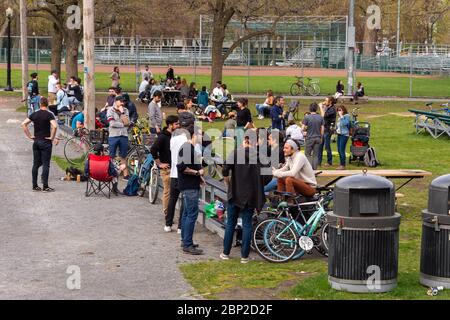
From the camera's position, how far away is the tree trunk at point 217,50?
41.1 meters

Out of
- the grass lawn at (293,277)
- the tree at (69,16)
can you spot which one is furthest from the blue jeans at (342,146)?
the tree at (69,16)

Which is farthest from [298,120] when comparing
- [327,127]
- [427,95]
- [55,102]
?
[427,95]

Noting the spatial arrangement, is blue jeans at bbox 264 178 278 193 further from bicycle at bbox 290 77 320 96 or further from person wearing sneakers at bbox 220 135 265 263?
bicycle at bbox 290 77 320 96

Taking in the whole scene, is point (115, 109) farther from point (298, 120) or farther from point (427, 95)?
point (427, 95)

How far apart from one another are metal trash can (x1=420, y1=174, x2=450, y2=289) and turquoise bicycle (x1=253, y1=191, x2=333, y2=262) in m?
1.99

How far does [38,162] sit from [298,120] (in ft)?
52.6

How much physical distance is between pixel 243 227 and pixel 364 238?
230 cm

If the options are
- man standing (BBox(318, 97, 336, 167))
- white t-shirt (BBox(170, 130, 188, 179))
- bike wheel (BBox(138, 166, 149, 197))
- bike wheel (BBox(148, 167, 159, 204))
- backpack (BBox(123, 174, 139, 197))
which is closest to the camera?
white t-shirt (BBox(170, 130, 188, 179))

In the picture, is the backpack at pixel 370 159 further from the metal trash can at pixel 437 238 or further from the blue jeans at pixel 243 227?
the metal trash can at pixel 437 238

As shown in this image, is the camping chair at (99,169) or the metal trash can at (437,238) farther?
the camping chair at (99,169)

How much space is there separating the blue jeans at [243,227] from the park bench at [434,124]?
17.0 m

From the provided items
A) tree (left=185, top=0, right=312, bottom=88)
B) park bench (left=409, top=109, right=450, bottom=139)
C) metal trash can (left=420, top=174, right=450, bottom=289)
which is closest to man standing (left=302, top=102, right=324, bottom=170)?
park bench (left=409, top=109, right=450, bottom=139)

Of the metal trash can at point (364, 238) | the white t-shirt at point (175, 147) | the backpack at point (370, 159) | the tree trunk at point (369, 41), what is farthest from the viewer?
the tree trunk at point (369, 41)

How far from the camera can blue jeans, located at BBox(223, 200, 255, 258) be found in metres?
11.9
